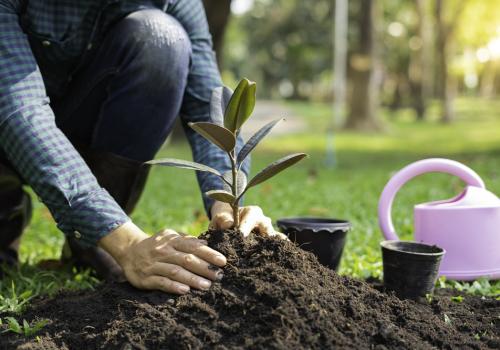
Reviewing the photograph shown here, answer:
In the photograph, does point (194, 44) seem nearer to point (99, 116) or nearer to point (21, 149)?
point (99, 116)

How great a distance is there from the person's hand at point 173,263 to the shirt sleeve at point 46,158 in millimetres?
139

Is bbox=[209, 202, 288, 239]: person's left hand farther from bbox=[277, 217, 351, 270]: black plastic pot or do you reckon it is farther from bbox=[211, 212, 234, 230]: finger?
bbox=[277, 217, 351, 270]: black plastic pot

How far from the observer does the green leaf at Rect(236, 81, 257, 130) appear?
156 centimetres

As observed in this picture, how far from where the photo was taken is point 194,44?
89.9 inches

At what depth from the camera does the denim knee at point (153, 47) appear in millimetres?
2125

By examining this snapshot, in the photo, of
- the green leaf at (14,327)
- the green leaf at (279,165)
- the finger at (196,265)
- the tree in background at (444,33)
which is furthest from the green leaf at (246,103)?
the tree in background at (444,33)

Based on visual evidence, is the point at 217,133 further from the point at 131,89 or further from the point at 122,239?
the point at 131,89

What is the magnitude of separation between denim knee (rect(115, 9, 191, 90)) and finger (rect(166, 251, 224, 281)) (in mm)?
833

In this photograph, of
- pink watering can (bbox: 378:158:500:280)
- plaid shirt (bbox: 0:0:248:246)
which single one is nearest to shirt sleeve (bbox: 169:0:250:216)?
plaid shirt (bbox: 0:0:248:246)

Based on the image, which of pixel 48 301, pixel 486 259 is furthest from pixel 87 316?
pixel 486 259

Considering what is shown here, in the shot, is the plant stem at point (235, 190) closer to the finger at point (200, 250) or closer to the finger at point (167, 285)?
the finger at point (200, 250)

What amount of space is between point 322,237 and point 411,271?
360 mm

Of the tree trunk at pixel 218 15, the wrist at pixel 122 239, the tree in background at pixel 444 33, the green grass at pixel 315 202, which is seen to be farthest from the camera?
the tree in background at pixel 444 33

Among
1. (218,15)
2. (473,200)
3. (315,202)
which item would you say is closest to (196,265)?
(473,200)
